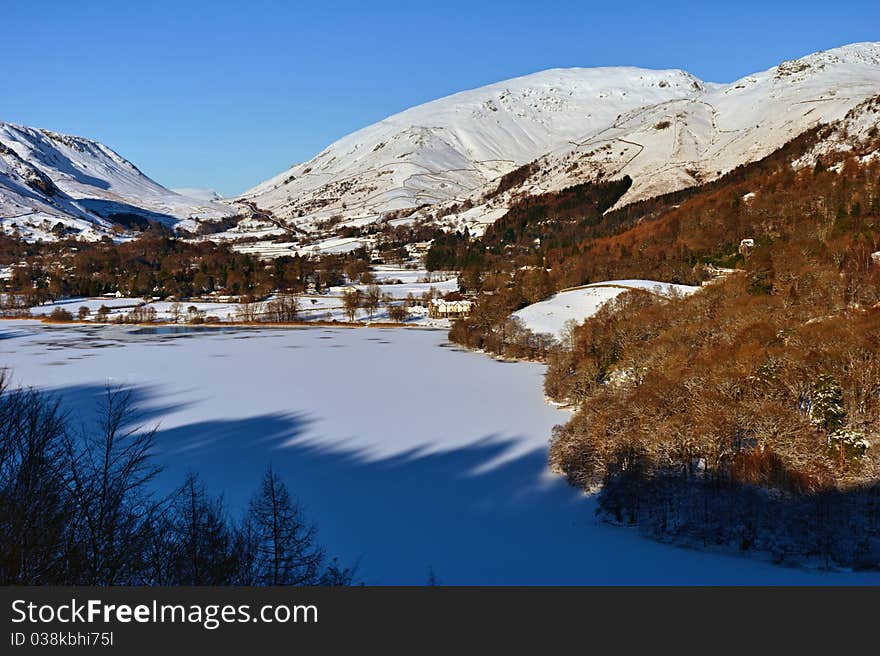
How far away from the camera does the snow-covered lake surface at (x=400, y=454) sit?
18.6 metres

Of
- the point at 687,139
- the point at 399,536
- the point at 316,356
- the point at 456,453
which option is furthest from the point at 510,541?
the point at 687,139

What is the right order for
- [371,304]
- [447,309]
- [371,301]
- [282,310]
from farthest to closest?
[371,301], [371,304], [282,310], [447,309]

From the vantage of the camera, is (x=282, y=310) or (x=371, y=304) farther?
(x=371, y=304)

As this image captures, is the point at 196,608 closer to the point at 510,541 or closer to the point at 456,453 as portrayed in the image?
the point at 510,541

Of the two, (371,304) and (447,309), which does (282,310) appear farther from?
(447,309)

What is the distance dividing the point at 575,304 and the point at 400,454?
149 feet

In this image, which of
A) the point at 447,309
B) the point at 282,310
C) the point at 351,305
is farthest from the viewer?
the point at 282,310

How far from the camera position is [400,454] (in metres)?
30.0

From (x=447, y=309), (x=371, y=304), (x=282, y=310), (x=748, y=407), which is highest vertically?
(x=371, y=304)

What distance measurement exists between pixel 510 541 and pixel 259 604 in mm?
14704

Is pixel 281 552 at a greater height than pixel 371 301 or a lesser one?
lesser

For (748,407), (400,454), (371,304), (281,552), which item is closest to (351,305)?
(371,304)

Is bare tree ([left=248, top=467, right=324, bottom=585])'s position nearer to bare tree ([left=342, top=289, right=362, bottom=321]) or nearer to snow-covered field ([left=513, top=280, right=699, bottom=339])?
snow-covered field ([left=513, top=280, right=699, bottom=339])

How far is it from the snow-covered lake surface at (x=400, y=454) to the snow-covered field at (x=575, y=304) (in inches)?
329
